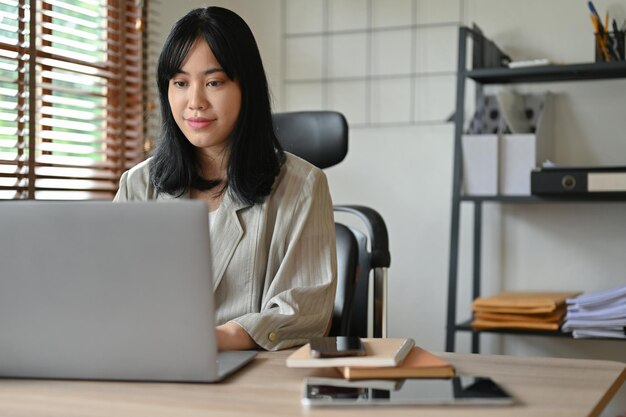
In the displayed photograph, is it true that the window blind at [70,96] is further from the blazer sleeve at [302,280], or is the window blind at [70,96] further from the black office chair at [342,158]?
the blazer sleeve at [302,280]

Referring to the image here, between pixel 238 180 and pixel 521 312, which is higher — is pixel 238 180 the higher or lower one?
the higher one

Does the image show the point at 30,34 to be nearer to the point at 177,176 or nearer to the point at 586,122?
the point at 177,176

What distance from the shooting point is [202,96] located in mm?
1543

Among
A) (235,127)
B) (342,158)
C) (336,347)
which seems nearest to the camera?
(336,347)

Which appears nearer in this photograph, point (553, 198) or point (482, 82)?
point (553, 198)

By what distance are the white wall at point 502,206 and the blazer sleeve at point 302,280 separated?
4.56ft

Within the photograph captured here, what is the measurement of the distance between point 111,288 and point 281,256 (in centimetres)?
51

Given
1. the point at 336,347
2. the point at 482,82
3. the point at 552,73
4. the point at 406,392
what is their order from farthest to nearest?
1. the point at 482,82
2. the point at 552,73
3. the point at 336,347
4. the point at 406,392

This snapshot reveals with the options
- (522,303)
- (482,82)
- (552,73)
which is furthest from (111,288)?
(482,82)

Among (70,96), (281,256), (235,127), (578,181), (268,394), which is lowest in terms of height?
(268,394)

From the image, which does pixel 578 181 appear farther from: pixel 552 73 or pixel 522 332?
pixel 522 332

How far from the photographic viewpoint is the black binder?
245cm

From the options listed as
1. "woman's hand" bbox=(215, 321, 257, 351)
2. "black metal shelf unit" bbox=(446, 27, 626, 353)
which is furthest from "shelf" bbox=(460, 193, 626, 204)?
"woman's hand" bbox=(215, 321, 257, 351)

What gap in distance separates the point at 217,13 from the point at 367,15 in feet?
5.03
